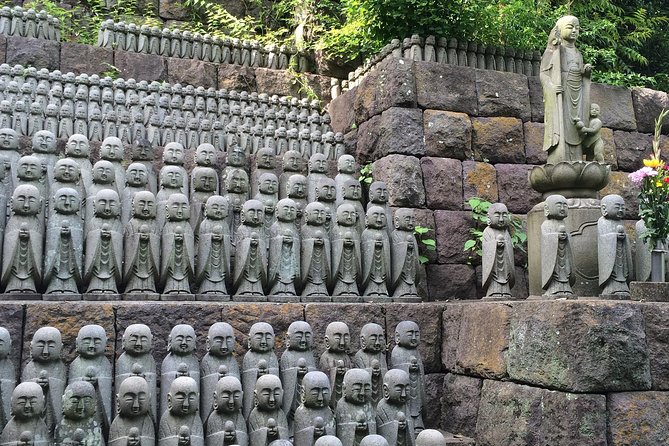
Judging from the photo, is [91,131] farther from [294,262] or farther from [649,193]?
[649,193]

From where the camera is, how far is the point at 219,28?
46.1 ft

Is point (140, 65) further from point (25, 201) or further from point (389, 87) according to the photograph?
point (25, 201)

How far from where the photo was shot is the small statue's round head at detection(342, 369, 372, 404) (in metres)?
4.70

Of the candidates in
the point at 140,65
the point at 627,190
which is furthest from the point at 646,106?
the point at 140,65

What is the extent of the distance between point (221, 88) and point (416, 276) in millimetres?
6026

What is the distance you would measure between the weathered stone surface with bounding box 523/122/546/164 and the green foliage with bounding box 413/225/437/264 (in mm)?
1956

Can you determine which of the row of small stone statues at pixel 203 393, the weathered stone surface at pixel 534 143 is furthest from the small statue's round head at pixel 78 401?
the weathered stone surface at pixel 534 143

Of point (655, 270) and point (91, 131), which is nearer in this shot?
point (655, 270)

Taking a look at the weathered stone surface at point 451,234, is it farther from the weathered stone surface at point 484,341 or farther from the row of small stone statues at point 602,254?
the row of small stone statues at point 602,254

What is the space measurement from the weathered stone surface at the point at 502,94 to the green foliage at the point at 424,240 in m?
1.96

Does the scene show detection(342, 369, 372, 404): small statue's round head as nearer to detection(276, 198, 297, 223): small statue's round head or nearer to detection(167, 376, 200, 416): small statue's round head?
detection(167, 376, 200, 416): small statue's round head

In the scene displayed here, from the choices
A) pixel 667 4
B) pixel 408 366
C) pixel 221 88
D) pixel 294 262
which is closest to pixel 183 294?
pixel 294 262

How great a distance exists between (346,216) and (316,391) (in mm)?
2145

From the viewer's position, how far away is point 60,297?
529 centimetres
